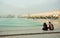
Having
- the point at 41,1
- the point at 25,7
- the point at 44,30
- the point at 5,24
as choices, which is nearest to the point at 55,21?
the point at 44,30

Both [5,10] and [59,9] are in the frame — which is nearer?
[5,10]

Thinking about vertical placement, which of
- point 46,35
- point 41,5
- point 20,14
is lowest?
point 46,35

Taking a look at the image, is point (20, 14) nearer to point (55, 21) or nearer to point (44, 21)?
point (44, 21)

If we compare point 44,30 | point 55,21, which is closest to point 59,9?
point 55,21

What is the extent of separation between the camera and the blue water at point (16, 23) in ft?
7.41

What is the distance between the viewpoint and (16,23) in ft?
7.65

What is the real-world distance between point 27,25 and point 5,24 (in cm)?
38

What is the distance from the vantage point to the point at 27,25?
239 centimetres

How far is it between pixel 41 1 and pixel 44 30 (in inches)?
20.4

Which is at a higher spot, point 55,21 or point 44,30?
point 55,21

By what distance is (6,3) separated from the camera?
7.48ft

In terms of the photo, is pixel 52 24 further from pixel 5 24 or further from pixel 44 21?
pixel 5 24

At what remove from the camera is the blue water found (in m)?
2.26

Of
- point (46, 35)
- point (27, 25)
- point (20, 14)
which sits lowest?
point (46, 35)
